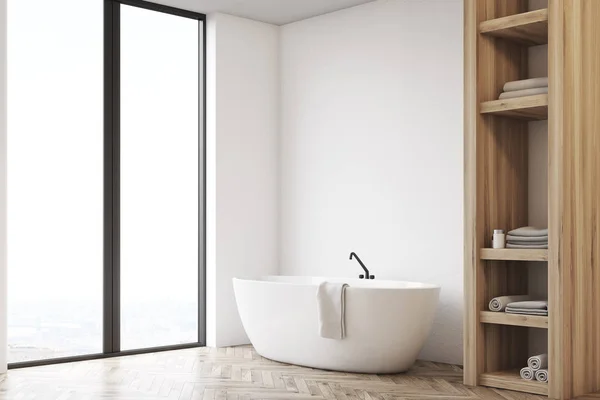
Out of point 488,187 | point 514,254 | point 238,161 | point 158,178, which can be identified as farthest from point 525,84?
point 158,178

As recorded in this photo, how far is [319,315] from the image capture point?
511cm

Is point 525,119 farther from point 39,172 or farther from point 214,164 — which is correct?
point 39,172

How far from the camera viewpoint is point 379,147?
602 cm

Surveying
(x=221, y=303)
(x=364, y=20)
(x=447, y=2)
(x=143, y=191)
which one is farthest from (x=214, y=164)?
(x=447, y=2)

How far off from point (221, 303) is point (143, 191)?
1092mm

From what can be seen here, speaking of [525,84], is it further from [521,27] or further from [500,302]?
[500,302]

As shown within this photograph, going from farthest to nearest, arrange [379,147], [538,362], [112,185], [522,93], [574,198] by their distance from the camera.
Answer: [379,147] → [112,185] → [522,93] → [538,362] → [574,198]

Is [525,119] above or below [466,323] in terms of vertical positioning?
above

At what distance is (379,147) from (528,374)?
213 cm

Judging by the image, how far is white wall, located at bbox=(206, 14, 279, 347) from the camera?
636 cm

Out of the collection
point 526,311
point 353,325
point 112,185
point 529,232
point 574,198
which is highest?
point 112,185

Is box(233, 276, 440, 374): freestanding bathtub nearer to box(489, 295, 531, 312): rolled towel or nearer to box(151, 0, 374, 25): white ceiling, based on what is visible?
box(489, 295, 531, 312): rolled towel

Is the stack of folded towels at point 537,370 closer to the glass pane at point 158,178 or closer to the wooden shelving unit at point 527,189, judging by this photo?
the wooden shelving unit at point 527,189

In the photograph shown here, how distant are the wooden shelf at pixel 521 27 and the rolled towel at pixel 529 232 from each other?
1151 millimetres
